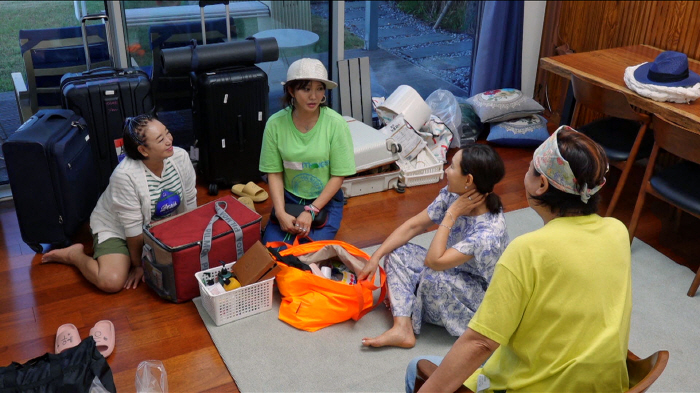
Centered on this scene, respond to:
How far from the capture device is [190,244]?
281cm

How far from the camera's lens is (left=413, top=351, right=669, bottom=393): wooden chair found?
1451mm

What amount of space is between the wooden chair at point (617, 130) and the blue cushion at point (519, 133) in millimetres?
731

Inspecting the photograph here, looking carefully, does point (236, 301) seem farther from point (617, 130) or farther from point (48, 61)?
point (617, 130)

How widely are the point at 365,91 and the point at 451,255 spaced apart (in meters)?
2.26

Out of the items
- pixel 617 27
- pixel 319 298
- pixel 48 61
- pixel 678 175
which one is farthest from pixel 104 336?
pixel 617 27

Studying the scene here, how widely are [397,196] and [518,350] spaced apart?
2430 mm

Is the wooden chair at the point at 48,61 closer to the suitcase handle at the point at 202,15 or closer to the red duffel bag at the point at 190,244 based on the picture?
the suitcase handle at the point at 202,15

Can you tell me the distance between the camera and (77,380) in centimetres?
215

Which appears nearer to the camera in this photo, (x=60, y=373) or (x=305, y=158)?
(x=60, y=373)

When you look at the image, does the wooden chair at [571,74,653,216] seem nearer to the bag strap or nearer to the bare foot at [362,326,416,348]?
the bare foot at [362,326,416,348]

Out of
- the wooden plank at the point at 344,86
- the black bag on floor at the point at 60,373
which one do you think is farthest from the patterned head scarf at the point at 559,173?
the wooden plank at the point at 344,86

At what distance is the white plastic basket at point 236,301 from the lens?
2746mm

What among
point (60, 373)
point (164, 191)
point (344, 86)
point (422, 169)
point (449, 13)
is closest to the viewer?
point (60, 373)

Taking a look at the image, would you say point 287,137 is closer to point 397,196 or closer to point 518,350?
point 397,196
